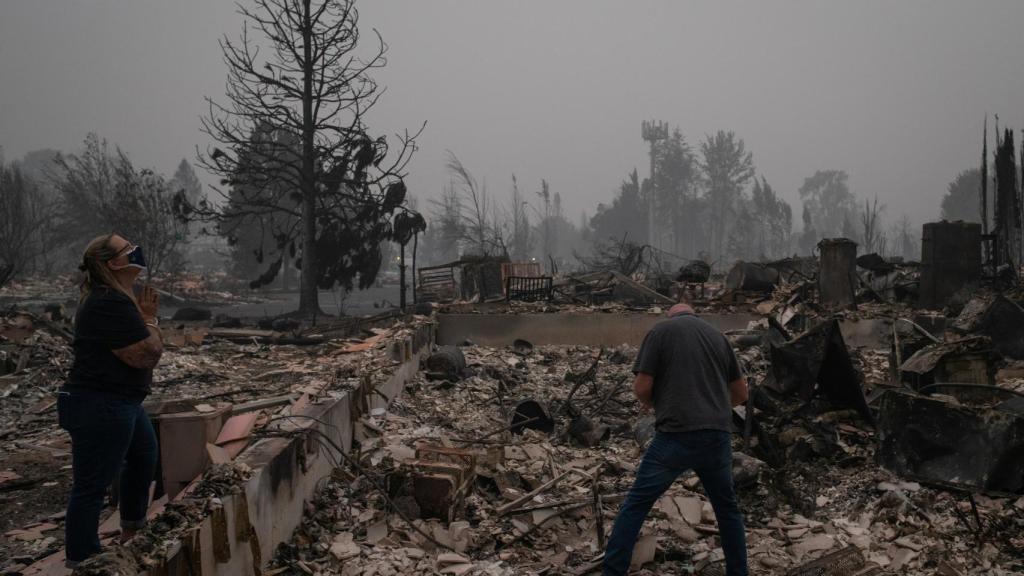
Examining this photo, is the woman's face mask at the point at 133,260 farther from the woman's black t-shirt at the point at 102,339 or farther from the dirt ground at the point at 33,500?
the dirt ground at the point at 33,500

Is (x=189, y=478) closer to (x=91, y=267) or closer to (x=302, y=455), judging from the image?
(x=302, y=455)

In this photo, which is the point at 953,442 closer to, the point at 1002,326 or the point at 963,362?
the point at 963,362

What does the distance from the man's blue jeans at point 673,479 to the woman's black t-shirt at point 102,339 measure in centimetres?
256

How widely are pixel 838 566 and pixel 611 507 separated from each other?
1.58 meters

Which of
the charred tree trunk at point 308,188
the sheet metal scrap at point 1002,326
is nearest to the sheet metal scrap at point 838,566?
the sheet metal scrap at point 1002,326

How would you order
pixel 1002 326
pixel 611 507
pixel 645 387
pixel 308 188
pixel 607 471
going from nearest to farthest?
pixel 645 387 → pixel 611 507 → pixel 607 471 → pixel 1002 326 → pixel 308 188

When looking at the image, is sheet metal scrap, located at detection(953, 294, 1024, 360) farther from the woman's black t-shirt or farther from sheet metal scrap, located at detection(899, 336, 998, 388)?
the woman's black t-shirt

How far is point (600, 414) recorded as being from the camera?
24.1 feet

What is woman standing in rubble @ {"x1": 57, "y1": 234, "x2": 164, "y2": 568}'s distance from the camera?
2.92 m

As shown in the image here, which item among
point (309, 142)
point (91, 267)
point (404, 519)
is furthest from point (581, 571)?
point (309, 142)

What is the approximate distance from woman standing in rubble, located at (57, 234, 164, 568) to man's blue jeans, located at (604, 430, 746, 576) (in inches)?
96.2

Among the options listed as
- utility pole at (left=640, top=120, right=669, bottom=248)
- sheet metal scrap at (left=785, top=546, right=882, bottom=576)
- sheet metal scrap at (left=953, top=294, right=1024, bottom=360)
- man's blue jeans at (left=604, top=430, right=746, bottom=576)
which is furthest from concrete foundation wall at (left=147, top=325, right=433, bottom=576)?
utility pole at (left=640, top=120, right=669, bottom=248)

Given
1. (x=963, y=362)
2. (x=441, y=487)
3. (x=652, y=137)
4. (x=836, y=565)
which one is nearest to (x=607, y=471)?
(x=441, y=487)

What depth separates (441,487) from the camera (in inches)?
179
